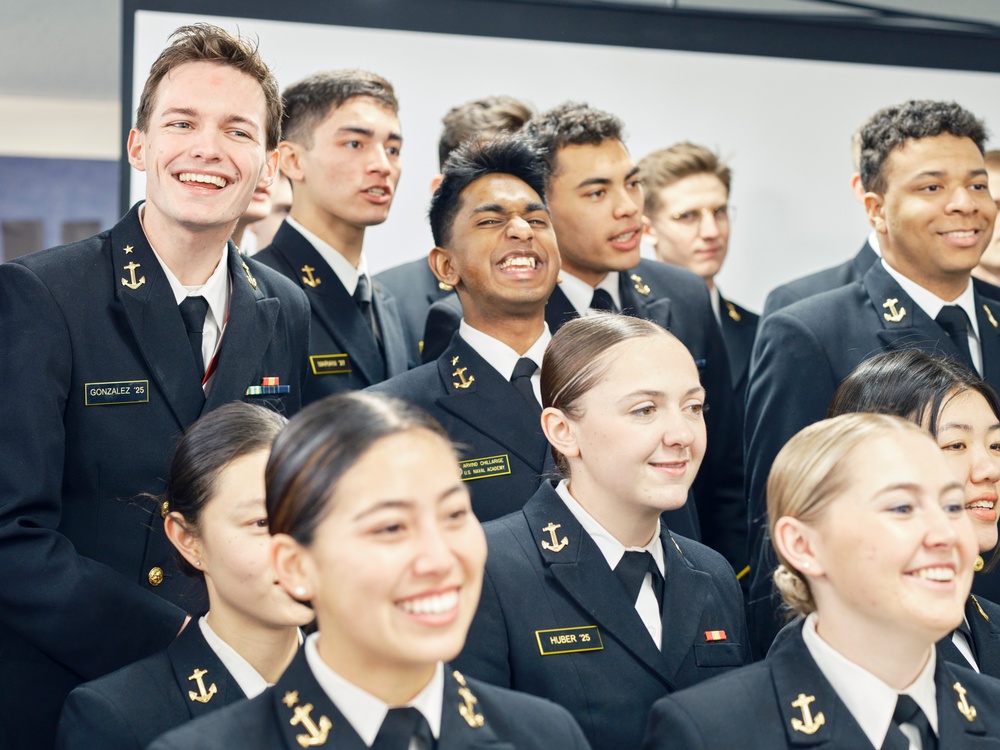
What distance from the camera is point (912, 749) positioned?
2023 mm

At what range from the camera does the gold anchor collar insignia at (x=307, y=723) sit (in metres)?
1.76

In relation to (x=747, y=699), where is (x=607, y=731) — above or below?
below

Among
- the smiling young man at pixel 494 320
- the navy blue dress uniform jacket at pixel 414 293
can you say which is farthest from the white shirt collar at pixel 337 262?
the smiling young man at pixel 494 320

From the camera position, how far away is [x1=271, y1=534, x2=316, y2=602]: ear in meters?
1.82

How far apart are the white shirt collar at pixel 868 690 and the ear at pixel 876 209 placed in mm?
1771

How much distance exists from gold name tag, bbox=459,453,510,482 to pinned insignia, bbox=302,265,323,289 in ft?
2.84

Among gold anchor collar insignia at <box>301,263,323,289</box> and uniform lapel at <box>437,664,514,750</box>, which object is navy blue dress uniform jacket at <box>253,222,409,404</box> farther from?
uniform lapel at <box>437,664,514,750</box>

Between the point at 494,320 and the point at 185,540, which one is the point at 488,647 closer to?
the point at 185,540

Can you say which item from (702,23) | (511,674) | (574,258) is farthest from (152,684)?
(702,23)

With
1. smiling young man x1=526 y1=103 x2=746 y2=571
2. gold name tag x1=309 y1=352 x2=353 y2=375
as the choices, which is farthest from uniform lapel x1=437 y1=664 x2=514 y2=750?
smiling young man x1=526 y1=103 x2=746 y2=571

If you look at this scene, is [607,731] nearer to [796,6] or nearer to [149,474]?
[149,474]

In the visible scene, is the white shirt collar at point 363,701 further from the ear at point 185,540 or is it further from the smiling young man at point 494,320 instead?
the smiling young man at point 494,320

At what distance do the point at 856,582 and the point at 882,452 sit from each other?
8.2 inches

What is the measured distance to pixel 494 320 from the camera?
3.24 meters
